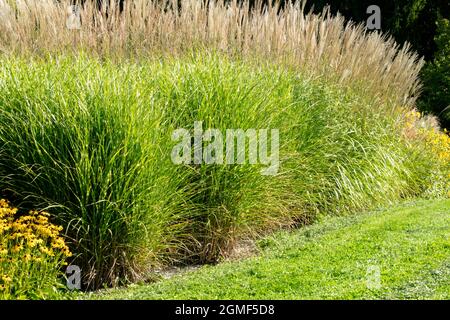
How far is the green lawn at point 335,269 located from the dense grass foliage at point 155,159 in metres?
0.29

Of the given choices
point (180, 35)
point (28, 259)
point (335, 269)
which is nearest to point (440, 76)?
point (180, 35)

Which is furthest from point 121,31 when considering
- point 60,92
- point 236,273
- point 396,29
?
point 396,29

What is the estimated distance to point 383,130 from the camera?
27.7 ft

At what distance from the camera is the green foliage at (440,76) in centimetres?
1404

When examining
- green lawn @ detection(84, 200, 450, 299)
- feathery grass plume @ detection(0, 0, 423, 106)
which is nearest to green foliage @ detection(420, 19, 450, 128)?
feathery grass plume @ detection(0, 0, 423, 106)

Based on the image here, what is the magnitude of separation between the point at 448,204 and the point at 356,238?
2.17 metres

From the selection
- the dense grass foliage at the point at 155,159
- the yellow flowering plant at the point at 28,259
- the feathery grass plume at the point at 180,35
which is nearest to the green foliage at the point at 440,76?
the feathery grass plume at the point at 180,35

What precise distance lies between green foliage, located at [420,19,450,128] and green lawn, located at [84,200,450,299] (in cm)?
747

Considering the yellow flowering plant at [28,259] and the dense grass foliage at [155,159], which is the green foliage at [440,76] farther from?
the yellow flowering plant at [28,259]

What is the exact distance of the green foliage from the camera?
14.0 m

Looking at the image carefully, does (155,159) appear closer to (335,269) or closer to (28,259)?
(28,259)

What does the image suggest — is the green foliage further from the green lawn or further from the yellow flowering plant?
the yellow flowering plant

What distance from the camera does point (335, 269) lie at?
5.60 meters

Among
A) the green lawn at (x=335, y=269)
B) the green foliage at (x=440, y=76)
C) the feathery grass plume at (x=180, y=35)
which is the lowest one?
the green foliage at (x=440, y=76)
